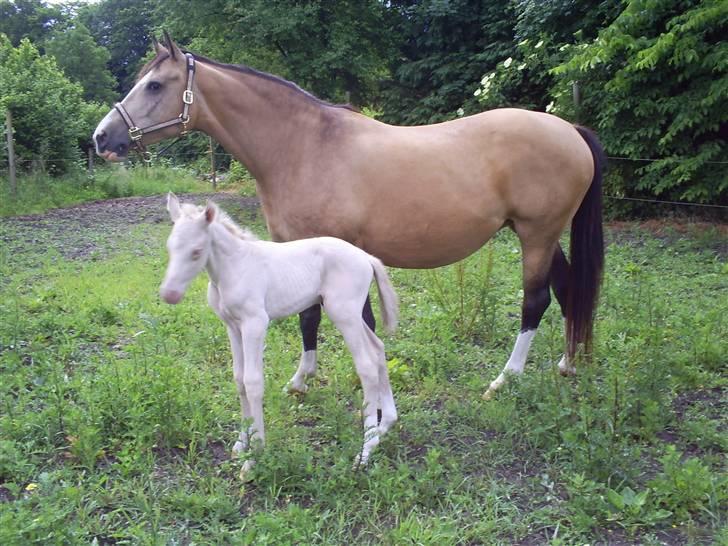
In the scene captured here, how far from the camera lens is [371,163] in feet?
11.4

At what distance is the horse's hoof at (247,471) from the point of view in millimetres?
2732

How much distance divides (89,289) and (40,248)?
2.52 m

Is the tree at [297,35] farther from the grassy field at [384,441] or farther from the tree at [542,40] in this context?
the grassy field at [384,441]

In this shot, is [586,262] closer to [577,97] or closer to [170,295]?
[170,295]

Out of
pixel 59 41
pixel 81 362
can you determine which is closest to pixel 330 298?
pixel 81 362

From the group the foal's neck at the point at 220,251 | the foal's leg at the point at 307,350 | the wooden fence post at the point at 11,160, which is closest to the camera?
the foal's neck at the point at 220,251

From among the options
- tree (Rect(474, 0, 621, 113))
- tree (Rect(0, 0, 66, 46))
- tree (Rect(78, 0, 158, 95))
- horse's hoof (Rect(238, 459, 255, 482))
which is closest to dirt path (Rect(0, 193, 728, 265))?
tree (Rect(474, 0, 621, 113))

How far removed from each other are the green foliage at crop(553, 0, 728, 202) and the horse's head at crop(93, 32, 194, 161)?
20.0 feet

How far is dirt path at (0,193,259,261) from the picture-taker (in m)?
7.86

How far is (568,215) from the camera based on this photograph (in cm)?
392

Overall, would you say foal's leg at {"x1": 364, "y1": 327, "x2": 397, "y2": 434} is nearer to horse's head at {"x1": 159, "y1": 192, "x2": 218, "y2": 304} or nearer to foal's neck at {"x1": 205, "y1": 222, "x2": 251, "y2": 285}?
foal's neck at {"x1": 205, "y1": 222, "x2": 251, "y2": 285}

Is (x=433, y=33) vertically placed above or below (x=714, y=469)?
above

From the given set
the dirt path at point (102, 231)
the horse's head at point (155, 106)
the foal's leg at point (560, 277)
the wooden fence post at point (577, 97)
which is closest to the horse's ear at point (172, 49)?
the horse's head at point (155, 106)

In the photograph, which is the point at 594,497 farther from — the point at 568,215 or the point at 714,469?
the point at 568,215
